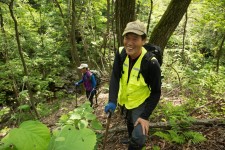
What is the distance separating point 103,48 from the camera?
1802 cm

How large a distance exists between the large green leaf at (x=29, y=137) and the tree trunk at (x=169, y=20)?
13.7 feet

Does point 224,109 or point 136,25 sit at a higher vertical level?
point 136,25

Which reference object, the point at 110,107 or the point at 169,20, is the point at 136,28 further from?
the point at 169,20

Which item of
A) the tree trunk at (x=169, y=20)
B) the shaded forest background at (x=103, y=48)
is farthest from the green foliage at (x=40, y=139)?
the tree trunk at (x=169, y=20)

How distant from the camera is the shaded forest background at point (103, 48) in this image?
198 inches

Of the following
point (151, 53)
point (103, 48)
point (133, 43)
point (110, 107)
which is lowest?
point (103, 48)

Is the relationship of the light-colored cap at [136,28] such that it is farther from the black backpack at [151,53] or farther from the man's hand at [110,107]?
the man's hand at [110,107]

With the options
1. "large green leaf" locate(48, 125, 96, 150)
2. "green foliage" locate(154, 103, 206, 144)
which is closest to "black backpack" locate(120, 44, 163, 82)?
"green foliage" locate(154, 103, 206, 144)

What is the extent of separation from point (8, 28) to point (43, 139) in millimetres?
15188

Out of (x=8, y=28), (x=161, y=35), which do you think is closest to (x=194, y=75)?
(x=161, y=35)

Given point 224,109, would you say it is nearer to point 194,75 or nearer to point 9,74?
point 194,75

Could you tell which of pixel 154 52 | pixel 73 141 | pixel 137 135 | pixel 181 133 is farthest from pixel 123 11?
pixel 73 141

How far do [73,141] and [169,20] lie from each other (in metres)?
4.17

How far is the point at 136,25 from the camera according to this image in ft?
9.87
